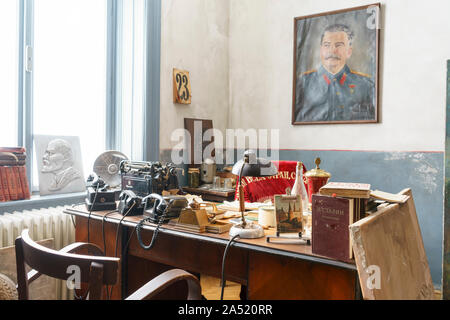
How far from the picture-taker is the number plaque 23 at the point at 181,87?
3.69 m

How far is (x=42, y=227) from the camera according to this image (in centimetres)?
239

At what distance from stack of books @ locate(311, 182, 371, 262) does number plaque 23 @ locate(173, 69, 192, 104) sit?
8.42 feet

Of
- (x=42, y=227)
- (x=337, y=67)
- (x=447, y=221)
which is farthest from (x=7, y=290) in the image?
(x=337, y=67)

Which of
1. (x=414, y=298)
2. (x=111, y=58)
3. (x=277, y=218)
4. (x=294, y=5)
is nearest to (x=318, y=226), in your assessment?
(x=277, y=218)

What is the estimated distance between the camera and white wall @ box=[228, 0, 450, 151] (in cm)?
330

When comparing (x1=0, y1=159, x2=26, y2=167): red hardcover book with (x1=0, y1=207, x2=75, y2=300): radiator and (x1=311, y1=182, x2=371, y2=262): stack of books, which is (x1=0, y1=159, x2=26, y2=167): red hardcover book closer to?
(x1=0, y1=207, x2=75, y2=300): radiator

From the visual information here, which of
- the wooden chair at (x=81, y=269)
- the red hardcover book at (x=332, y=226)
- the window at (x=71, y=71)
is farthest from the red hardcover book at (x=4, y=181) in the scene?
the red hardcover book at (x=332, y=226)

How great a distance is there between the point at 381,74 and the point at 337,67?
447mm

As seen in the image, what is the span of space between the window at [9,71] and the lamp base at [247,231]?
188cm

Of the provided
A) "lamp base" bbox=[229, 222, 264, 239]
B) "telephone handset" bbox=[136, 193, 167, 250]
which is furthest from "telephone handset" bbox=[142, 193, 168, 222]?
"lamp base" bbox=[229, 222, 264, 239]

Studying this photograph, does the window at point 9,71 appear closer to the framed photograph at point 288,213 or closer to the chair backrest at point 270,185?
the chair backrest at point 270,185

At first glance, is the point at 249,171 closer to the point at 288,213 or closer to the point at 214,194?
the point at 288,213
